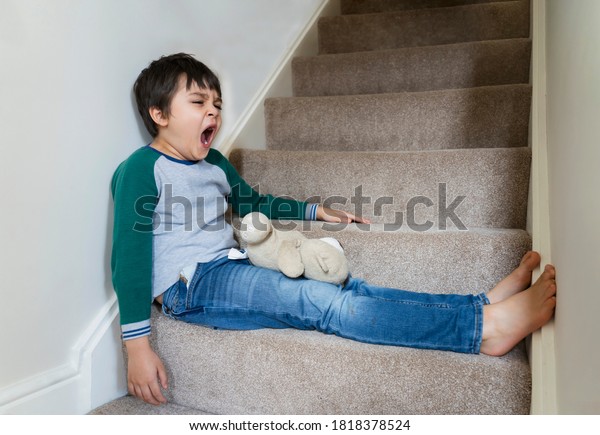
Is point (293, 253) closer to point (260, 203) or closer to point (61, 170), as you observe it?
point (260, 203)

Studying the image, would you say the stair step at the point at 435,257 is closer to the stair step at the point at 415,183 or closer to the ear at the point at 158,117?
the stair step at the point at 415,183

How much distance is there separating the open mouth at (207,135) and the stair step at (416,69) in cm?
84

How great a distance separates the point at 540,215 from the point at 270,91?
3.56 ft

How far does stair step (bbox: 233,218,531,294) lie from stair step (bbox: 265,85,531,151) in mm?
425

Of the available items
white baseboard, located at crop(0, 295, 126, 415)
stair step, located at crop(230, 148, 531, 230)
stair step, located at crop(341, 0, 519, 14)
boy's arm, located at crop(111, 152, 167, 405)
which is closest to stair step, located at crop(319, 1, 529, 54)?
stair step, located at crop(341, 0, 519, 14)

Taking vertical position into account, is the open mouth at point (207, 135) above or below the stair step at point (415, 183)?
above

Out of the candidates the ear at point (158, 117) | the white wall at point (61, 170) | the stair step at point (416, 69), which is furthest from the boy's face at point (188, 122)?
the stair step at point (416, 69)

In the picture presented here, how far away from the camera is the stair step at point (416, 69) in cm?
175

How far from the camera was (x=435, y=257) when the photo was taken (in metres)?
1.15

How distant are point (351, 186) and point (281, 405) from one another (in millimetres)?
646

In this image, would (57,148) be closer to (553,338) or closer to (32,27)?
(32,27)

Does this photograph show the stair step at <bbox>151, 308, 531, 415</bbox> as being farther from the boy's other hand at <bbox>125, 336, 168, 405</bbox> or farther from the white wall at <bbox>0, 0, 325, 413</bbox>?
the white wall at <bbox>0, 0, 325, 413</bbox>

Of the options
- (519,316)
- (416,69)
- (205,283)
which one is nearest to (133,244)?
(205,283)

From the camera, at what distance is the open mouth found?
1.22 meters
